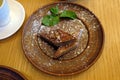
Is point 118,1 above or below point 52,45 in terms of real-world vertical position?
above

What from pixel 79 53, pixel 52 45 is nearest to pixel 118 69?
pixel 79 53

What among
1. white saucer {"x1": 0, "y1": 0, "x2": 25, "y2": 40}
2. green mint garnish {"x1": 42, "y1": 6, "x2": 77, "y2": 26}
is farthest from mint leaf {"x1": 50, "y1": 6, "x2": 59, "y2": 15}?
white saucer {"x1": 0, "y1": 0, "x2": 25, "y2": 40}

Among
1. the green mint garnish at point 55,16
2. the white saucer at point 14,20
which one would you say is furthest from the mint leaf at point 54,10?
the white saucer at point 14,20

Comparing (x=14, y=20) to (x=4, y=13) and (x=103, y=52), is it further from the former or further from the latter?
(x=103, y=52)

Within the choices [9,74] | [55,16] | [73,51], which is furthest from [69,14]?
[9,74]

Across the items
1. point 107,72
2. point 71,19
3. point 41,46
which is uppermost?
point 71,19

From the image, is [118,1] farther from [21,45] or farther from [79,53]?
[21,45]

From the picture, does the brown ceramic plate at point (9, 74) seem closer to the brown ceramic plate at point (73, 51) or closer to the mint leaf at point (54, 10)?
the brown ceramic plate at point (73, 51)

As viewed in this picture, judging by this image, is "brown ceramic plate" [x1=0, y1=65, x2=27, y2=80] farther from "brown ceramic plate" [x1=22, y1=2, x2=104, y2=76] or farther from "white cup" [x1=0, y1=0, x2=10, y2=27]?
"white cup" [x1=0, y1=0, x2=10, y2=27]
